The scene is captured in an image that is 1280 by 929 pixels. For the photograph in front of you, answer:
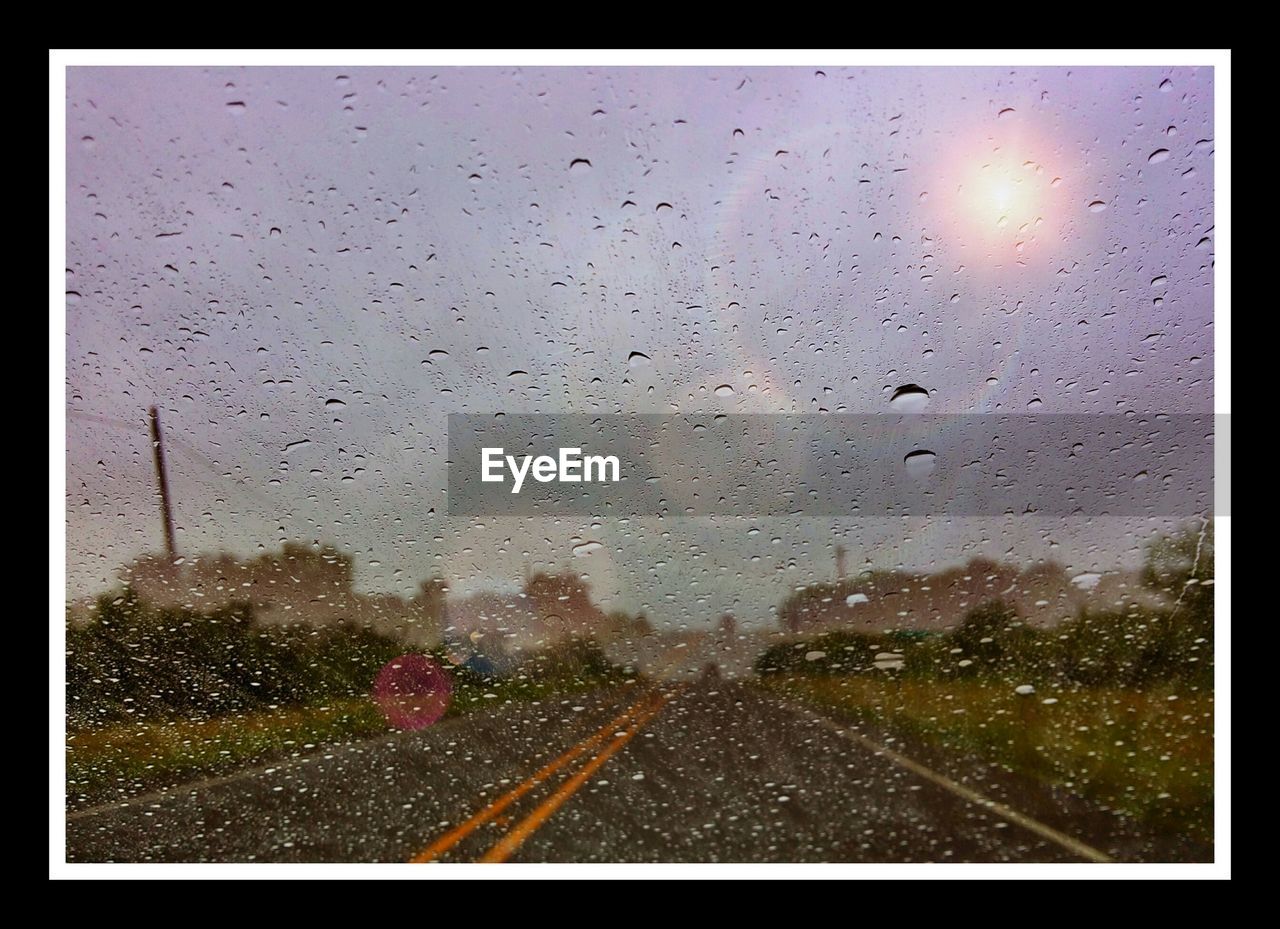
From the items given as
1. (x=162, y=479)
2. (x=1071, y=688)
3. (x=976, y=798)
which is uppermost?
(x=162, y=479)

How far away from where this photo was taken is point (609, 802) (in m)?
2.68

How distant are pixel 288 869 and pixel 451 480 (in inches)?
57.3

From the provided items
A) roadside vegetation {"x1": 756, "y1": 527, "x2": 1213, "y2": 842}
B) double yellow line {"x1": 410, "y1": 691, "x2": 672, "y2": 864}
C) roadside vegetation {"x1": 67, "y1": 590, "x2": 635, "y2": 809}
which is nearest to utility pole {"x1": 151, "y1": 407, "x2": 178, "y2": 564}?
roadside vegetation {"x1": 67, "y1": 590, "x2": 635, "y2": 809}

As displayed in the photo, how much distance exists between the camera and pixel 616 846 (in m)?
2.39

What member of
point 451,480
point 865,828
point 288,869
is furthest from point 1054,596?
point 288,869

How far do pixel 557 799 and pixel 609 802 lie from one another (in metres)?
0.24

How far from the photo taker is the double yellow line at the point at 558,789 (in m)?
2.40

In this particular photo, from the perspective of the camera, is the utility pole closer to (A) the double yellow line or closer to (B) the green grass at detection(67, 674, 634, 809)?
(B) the green grass at detection(67, 674, 634, 809)

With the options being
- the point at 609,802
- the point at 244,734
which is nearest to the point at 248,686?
the point at 244,734

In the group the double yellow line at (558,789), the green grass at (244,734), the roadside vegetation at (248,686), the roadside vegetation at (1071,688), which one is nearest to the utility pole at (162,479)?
the roadside vegetation at (248,686)

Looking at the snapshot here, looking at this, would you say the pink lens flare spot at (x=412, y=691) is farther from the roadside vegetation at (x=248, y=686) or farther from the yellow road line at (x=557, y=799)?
the yellow road line at (x=557, y=799)

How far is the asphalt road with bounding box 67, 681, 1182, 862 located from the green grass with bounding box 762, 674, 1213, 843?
14 centimetres

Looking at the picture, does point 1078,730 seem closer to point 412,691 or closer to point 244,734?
point 412,691

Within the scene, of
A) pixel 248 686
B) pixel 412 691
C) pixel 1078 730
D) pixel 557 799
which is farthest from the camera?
pixel 412 691
